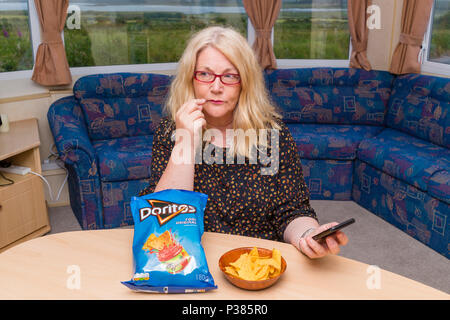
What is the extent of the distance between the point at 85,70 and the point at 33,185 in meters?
1.34

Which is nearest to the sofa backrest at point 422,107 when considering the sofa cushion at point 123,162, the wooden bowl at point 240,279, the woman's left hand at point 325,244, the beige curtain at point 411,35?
the beige curtain at point 411,35

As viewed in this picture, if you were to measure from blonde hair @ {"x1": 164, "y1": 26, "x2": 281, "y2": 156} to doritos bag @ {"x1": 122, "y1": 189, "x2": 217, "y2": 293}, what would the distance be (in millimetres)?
426

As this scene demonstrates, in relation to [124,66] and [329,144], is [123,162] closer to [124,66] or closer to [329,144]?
[124,66]

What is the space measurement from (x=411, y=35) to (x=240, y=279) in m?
3.22

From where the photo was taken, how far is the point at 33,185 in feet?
9.18

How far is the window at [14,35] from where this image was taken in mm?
3402

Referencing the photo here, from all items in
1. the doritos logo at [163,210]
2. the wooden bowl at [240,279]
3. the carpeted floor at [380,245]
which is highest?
the doritos logo at [163,210]

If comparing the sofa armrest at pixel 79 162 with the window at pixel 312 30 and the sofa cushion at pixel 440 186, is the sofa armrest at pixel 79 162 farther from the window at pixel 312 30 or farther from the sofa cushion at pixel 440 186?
the window at pixel 312 30

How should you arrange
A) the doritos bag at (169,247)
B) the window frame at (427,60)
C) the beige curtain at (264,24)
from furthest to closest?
the beige curtain at (264,24) < the window frame at (427,60) < the doritos bag at (169,247)

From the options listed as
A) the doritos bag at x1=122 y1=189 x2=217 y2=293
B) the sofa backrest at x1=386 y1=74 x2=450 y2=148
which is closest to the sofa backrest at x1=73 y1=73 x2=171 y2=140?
the sofa backrest at x1=386 y1=74 x2=450 y2=148

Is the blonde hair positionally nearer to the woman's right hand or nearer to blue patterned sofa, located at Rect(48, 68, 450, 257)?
the woman's right hand

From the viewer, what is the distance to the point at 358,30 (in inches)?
157

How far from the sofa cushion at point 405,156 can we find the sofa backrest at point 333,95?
325mm
